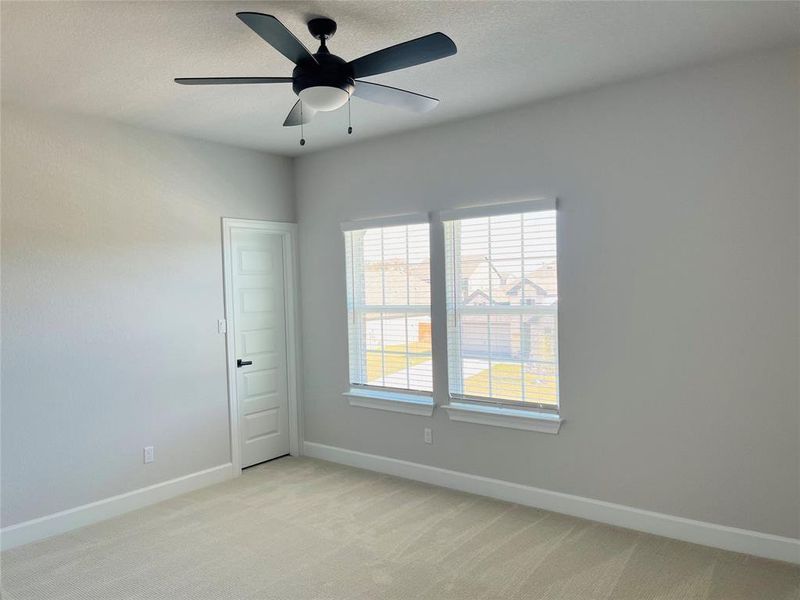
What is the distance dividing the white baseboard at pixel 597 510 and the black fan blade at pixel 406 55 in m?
2.78

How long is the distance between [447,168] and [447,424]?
Answer: 1.88m

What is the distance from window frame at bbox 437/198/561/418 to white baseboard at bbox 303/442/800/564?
17.2 inches

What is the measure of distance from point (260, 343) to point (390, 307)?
1240 mm

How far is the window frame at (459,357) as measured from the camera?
361 cm

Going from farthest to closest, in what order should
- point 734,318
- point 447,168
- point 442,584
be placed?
point 447,168
point 734,318
point 442,584

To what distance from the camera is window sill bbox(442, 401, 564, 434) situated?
11.9ft

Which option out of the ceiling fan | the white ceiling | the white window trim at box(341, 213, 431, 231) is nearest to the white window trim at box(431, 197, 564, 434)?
the white window trim at box(341, 213, 431, 231)

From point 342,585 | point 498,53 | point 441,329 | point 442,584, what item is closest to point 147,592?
point 342,585

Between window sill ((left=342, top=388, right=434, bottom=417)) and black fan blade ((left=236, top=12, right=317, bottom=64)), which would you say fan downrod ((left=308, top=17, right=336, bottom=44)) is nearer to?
black fan blade ((left=236, top=12, right=317, bottom=64))

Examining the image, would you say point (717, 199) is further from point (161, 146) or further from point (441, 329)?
point (161, 146)

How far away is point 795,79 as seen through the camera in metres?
2.80

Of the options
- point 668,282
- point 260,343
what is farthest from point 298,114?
point 260,343

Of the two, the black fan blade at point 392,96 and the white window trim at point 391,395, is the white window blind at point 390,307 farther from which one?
the black fan blade at point 392,96

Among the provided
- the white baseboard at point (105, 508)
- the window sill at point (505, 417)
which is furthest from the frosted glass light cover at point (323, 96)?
the white baseboard at point (105, 508)
